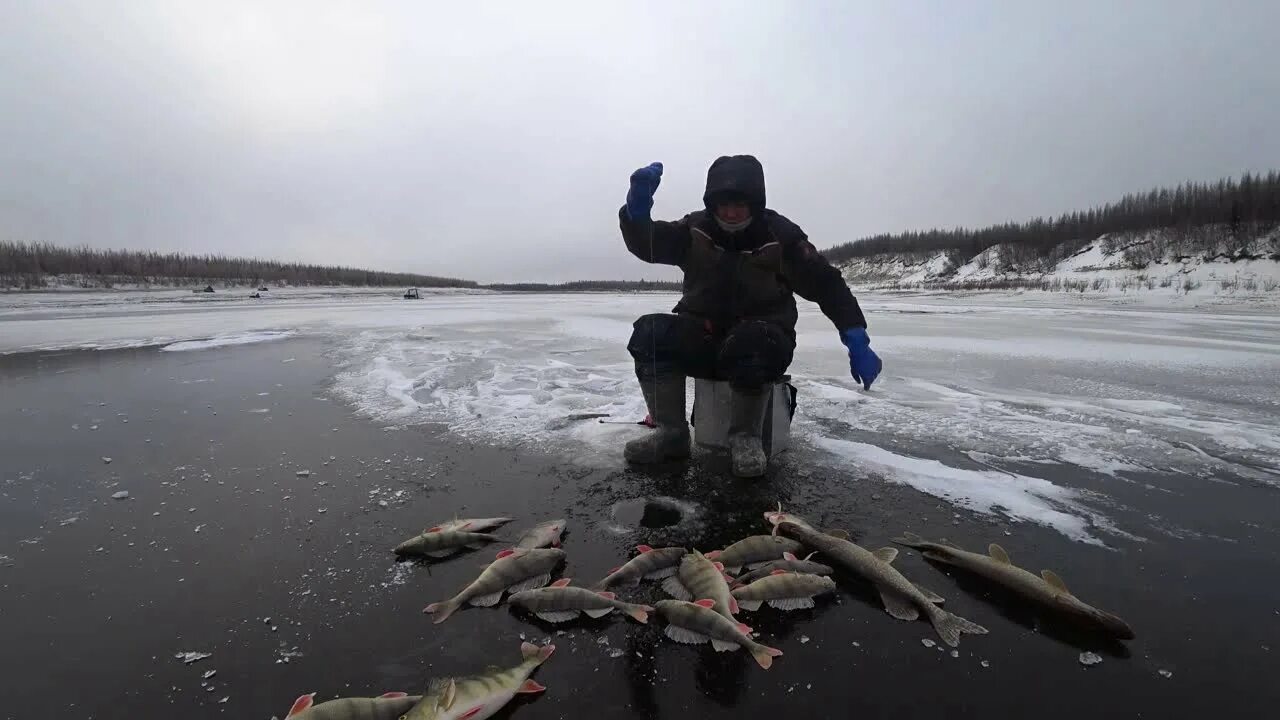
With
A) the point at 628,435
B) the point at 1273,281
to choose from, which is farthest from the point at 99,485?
the point at 1273,281

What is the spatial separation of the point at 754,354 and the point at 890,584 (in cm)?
152

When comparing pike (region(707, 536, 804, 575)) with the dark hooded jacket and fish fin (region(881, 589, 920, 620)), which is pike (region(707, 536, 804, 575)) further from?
the dark hooded jacket

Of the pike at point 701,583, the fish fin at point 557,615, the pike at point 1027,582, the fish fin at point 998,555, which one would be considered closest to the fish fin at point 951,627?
the pike at point 1027,582

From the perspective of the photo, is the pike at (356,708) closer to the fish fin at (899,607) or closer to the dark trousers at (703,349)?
the fish fin at (899,607)

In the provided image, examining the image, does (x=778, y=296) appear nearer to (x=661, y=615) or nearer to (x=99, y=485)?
(x=661, y=615)

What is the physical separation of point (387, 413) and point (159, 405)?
2.15 meters

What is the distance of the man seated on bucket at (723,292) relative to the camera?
3.32m

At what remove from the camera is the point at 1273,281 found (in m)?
29.2

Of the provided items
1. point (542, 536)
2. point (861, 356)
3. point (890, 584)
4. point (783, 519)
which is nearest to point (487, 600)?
point (542, 536)

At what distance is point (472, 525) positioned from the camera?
7.88 ft

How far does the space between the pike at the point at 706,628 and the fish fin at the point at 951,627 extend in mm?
549

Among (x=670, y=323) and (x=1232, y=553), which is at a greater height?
(x=670, y=323)

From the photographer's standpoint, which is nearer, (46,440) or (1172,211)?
(46,440)

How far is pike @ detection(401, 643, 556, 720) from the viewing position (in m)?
1.33
